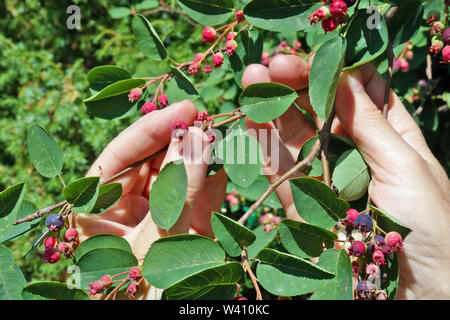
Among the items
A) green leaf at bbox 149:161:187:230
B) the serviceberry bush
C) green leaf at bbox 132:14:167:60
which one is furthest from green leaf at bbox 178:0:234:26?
green leaf at bbox 149:161:187:230

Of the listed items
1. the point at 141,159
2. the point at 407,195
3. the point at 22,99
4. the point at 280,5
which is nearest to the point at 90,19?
the point at 22,99

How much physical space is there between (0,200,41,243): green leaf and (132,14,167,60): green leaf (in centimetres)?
47

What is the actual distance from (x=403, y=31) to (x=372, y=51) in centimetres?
17

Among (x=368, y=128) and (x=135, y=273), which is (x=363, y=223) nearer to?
(x=368, y=128)

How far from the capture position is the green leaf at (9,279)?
85cm

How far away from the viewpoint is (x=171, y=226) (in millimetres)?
878

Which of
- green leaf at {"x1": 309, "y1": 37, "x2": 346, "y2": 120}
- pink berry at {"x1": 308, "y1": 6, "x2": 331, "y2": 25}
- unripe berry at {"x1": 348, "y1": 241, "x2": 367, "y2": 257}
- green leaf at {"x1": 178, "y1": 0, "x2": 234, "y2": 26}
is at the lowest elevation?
unripe berry at {"x1": 348, "y1": 241, "x2": 367, "y2": 257}

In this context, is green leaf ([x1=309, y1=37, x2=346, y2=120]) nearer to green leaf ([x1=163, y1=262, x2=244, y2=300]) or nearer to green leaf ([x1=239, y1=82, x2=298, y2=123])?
green leaf ([x1=239, y1=82, x2=298, y2=123])

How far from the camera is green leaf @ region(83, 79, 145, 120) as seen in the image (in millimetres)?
1073

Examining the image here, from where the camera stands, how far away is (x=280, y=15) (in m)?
0.93

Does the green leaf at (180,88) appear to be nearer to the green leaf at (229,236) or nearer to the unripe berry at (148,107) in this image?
the unripe berry at (148,107)

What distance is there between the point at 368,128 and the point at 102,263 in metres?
0.63

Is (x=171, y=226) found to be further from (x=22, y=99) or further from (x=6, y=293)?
(x=22, y=99)

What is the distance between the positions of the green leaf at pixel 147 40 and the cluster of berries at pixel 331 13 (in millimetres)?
380
